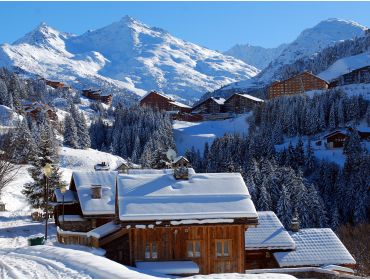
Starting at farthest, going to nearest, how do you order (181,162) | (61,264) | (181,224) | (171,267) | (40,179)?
(40,179)
(181,162)
(181,224)
(171,267)
(61,264)

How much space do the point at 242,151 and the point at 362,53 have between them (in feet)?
293

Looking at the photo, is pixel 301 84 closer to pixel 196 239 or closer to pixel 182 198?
pixel 182 198

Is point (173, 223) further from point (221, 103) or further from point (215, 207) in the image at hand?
point (221, 103)

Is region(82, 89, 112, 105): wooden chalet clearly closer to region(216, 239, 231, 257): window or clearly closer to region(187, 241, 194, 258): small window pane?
region(216, 239, 231, 257): window

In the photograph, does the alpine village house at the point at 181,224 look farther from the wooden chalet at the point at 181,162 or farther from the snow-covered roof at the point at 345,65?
the snow-covered roof at the point at 345,65

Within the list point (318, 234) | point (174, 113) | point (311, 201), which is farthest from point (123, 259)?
point (174, 113)

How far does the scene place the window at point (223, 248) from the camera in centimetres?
2122

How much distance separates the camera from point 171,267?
20.0 meters

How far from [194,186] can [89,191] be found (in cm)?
1228

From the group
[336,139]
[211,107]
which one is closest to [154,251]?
[336,139]

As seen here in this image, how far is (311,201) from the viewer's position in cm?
6619

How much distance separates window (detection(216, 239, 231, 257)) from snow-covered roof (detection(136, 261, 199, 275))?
119 centimetres

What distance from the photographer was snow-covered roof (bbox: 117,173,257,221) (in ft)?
67.6

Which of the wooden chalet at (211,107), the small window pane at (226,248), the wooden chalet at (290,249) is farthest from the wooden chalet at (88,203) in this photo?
the wooden chalet at (211,107)
